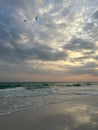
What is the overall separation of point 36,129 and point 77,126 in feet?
A: 5.22

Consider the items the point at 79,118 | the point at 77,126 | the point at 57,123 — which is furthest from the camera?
the point at 79,118

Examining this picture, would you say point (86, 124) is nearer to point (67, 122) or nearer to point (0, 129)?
point (67, 122)

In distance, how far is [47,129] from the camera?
6844 millimetres

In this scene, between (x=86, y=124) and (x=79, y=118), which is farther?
(x=79, y=118)

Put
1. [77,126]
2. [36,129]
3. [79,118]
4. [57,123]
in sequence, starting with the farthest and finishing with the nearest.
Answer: [79,118], [57,123], [77,126], [36,129]

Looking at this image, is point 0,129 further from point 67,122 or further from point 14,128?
point 67,122

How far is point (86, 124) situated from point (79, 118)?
117 centimetres

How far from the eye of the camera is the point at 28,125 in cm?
741

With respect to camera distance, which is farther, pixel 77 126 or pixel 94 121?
pixel 94 121

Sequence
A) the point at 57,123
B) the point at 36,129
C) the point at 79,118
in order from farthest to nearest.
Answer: the point at 79,118, the point at 57,123, the point at 36,129

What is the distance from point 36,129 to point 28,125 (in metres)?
0.68

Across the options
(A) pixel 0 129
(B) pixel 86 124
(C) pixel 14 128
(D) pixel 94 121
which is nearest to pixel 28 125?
(C) pixel 14 128

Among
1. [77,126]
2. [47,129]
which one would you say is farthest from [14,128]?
[77,126]

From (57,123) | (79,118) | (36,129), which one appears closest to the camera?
(36,129)
